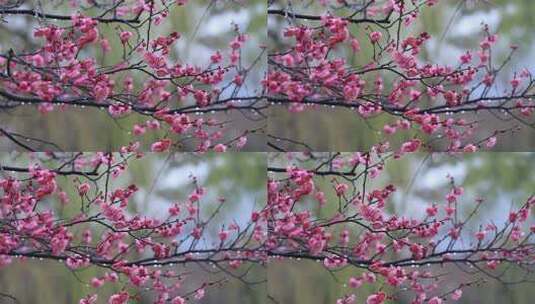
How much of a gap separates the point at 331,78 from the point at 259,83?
0.26 metres

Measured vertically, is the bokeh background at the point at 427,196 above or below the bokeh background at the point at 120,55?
below

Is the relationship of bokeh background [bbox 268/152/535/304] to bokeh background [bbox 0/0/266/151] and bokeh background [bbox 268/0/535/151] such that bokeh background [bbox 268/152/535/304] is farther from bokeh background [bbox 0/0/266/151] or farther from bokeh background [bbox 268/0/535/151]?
bokeh background [bbox 0/0/266/151]

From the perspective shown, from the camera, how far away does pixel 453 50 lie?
2.92m

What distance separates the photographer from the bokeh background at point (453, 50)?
2920 millimetres

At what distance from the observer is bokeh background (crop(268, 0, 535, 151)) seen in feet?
9.58

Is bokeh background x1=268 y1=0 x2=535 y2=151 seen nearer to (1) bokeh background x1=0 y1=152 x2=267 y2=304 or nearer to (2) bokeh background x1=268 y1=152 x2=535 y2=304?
(2) bokeh background x1=268 y1=152 x2=535 y2=304

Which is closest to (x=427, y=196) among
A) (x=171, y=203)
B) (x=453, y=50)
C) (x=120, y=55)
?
(x=453, y=50)

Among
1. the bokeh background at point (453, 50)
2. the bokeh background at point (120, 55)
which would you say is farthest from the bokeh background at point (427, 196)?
the bokeh background at point (120, 55)

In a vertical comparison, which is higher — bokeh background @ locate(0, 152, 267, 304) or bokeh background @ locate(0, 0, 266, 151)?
bokeh background @ locate(0, 0, 266, 151)

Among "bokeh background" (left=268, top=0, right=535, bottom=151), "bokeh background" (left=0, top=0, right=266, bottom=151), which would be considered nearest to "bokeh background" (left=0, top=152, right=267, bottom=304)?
"bokeh background" (left=0, top=0, right=266, bottom=151)

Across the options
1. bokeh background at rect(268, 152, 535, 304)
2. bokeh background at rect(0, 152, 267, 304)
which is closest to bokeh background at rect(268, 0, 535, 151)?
bokeh background at rect(268, 152, 535, 304)

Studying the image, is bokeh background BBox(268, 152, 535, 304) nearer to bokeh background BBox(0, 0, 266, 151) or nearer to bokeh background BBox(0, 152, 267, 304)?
bokeh background BBox(0, 152, 267, 304)

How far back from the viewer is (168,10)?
2.92 meters

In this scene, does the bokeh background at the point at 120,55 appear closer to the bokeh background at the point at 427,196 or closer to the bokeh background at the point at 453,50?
the bokeh background at the point at 453,50
